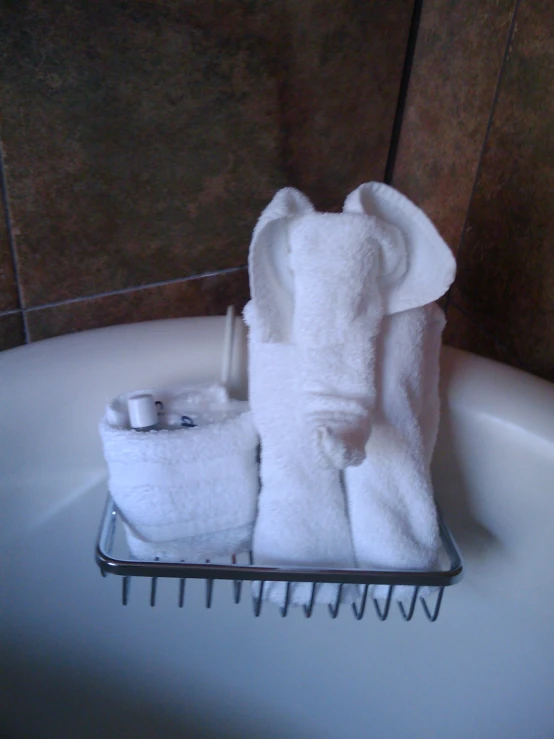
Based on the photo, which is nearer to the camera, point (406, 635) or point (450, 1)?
point (406, 635)

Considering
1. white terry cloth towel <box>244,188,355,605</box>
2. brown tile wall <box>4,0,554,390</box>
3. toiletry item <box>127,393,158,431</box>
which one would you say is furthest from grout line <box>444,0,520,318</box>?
toiletry item <box>127,393,158,431</box>

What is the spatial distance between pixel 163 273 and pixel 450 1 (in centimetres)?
48

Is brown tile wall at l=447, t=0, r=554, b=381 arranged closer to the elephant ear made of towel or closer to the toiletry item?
the elephant ear made of towel

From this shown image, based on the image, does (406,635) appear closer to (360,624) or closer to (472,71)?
(360,624)

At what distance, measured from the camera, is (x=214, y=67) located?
27.8 inches

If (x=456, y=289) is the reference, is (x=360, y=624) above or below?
below

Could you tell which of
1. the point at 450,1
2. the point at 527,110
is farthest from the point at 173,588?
the point at 450,1

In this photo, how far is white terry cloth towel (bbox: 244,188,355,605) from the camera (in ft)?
1.53

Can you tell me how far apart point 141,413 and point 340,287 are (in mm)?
196

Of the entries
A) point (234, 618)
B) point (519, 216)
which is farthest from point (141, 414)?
point (519, 216)

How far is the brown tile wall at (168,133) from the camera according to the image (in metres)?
0.64

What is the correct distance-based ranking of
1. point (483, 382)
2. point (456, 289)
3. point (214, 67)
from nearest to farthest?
point (483, 382), point (214, 67), point (456, 289)

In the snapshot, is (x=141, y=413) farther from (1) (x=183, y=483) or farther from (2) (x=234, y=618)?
Answer: (2) (x=234, y=618)

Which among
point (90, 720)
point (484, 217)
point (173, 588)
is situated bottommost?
point (90, 720)
